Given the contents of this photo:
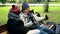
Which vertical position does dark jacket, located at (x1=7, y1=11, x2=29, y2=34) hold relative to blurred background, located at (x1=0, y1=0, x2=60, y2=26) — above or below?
above

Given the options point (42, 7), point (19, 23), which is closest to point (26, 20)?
point (19, 23)

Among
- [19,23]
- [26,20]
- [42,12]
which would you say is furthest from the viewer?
[42,12]

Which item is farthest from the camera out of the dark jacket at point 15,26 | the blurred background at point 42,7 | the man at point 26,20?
the blurred background at point 42,7

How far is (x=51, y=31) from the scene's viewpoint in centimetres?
339

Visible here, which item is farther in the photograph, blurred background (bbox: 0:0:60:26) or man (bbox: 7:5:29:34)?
blurred background (bbox: 0:0:60:26)

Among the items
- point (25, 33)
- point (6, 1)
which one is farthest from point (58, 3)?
point (25, 33)

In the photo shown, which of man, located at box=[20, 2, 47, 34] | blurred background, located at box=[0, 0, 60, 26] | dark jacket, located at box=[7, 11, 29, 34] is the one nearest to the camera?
dark jacket, located at box=[7, 11, 29, 34]

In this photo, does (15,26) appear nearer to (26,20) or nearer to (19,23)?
(19,23)

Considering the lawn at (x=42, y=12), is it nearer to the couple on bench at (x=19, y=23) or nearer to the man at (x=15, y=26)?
the couple on bench at (x=19, y=23)

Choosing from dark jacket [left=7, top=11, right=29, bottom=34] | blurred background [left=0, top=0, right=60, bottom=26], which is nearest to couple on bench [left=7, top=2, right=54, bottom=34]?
dark jacket [left=7, top=11, right=29, bottom=34]

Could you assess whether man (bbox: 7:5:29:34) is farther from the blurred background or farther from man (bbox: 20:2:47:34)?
the blurred background

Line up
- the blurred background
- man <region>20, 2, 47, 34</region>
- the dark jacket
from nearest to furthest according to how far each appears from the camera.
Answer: the dark jacket
man <region>20, 2, 47, 34</region>
the blurred background

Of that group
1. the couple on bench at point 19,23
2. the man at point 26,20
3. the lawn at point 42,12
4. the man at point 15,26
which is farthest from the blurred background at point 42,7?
the man at point 15,26

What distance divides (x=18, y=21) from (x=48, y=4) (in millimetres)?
4709
